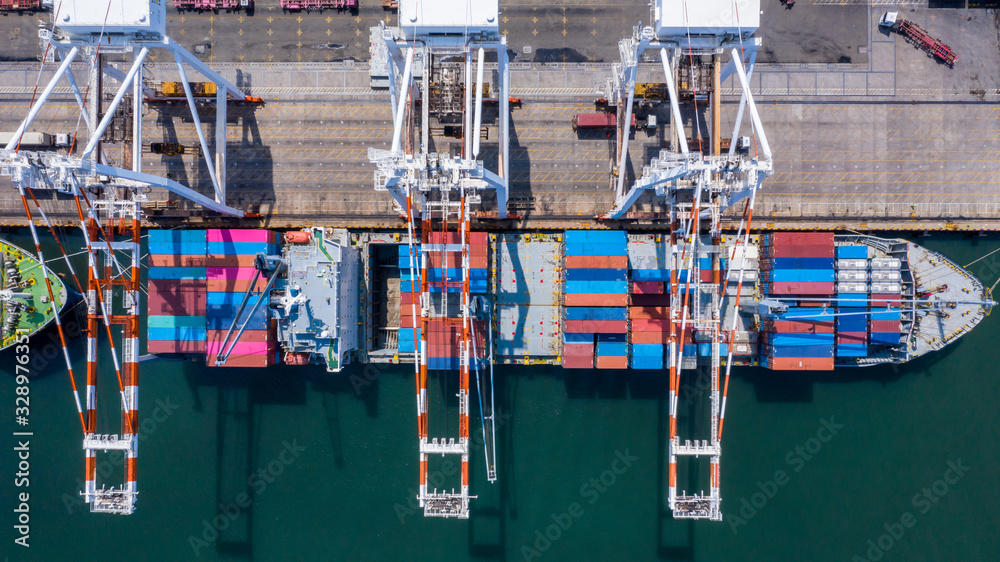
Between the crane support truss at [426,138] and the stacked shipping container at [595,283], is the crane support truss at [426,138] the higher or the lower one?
the higher one

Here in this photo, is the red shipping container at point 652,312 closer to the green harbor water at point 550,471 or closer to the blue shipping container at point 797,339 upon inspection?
the green harbor water at point 550,471

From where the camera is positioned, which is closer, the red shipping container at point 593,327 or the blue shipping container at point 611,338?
the red shipping container at point 593,327

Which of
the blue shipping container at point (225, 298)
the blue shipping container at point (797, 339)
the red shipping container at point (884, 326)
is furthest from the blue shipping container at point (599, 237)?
the blue shipping container at point (225, 298)

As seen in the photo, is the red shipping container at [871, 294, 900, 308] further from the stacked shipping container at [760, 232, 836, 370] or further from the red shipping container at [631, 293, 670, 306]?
the red shipping container at [631, 293, 670, 306]

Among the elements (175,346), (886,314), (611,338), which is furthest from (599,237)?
(175,346)

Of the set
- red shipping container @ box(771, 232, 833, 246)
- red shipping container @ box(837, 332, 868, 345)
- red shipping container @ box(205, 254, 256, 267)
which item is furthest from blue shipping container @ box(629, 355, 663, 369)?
red shipping container @ box(205, 254, 256, 267)

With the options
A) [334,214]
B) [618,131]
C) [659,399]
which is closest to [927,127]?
[618,131]

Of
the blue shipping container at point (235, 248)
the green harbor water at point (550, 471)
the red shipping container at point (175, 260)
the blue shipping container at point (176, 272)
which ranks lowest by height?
the green harbor water at point (550, 471)

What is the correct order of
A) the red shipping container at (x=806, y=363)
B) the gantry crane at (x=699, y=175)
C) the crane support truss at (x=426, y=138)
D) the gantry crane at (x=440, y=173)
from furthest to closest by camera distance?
the red shipping container at (x=806, y=363) → the gantry crane at (x=440, y=173) → the gantry crane at (x=699, y=175) → the crane support truss at (x=426, y=138)
